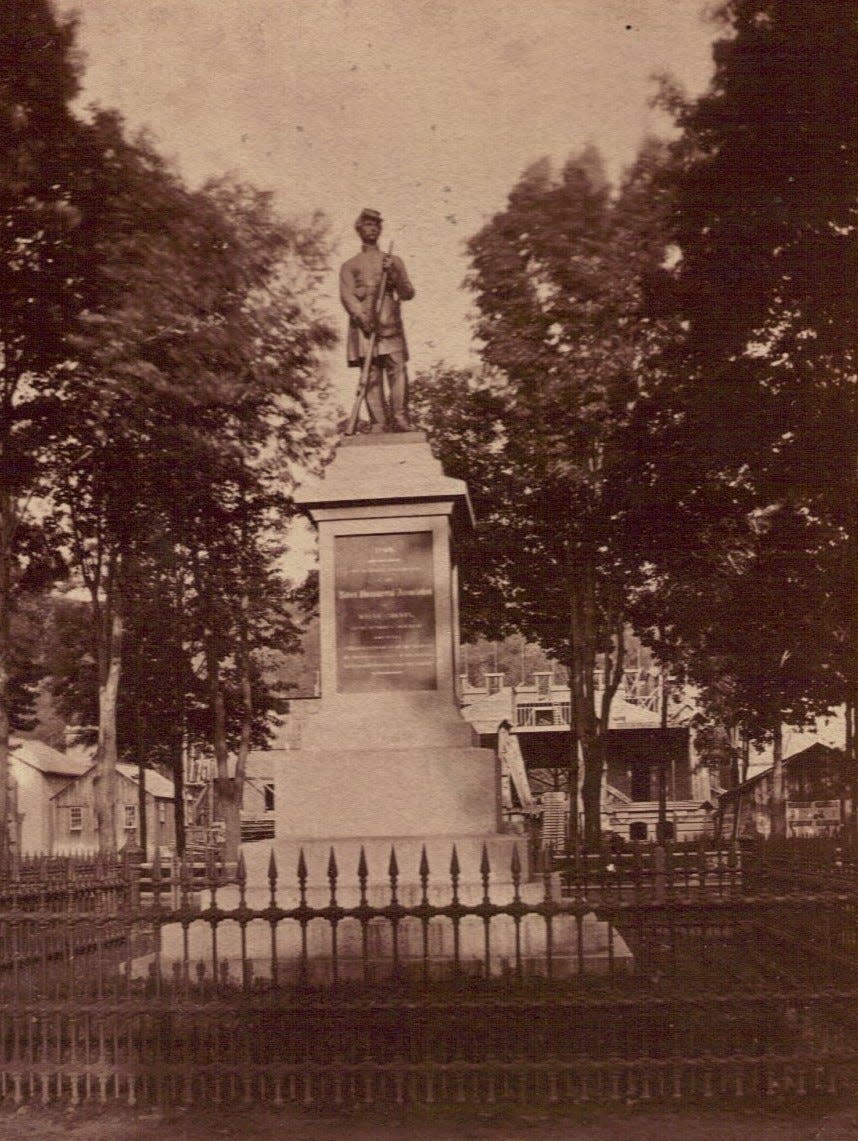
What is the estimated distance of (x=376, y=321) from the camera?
40.1 feet

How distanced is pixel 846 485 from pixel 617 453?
7.98 metres

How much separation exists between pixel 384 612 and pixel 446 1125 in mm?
5070

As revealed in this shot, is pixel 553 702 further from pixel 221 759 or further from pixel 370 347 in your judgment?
pixel 370 347

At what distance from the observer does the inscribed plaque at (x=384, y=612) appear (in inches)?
446

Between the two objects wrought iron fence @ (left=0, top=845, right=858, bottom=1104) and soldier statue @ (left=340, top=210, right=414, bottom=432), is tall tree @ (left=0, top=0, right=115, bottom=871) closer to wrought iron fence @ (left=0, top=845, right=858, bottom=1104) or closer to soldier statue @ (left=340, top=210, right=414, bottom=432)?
soldier statue @ (left=340, top=210, right=414, bottom=432)

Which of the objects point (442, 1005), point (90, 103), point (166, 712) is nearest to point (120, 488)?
point (90, 103)

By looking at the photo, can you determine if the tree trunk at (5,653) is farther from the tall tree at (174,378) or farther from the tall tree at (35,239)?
the tall tree at (174,378)

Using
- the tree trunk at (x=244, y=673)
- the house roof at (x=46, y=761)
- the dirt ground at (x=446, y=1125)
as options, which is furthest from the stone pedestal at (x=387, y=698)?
the house roof at (x=46, y=761)

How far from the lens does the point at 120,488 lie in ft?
79.9

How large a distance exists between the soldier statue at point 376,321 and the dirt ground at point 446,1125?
6.78 m

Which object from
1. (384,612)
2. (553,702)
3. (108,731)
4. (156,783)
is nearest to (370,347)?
(384,612)

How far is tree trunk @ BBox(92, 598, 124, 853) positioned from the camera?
23.6 metres

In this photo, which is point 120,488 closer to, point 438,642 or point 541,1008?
point 438,642

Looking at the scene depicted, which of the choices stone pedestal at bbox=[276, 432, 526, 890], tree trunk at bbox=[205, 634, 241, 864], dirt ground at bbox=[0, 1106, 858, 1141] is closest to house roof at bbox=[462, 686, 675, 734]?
tree trunk at bbox=[205, 634, 241, 864]
